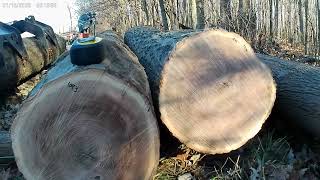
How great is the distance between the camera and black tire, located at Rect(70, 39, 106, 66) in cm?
315

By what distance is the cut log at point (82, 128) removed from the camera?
298 centimetres

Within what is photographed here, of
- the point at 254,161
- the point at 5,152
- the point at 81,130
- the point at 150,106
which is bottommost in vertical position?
the point at 5,152

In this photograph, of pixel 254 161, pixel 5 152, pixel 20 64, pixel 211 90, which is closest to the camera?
pixel 211 90

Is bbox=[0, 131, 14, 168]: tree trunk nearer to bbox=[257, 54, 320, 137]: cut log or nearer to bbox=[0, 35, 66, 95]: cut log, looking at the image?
bbox=[0, 35, 66, 95]: cut log

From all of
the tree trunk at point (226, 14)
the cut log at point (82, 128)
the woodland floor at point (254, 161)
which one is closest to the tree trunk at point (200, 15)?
the tree trunk at point (226, 14)

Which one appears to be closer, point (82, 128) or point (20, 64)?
point (82, 128)

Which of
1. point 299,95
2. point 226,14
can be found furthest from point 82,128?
point 226,14

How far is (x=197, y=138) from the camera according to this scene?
3609 mm

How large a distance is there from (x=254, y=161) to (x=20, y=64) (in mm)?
5107

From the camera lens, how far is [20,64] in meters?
7.41

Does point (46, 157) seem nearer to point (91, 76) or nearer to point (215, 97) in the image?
point (91, 76)

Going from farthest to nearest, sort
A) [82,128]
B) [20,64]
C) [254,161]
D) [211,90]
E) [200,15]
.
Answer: [200,15] → [20,64] → [254,161] → [211,90] → [82,128]

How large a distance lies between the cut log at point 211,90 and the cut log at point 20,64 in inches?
153

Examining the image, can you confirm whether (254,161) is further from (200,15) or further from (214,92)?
(200,15)
